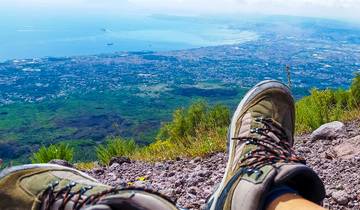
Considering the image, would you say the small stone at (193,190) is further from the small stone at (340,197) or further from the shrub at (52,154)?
the shrub at (52,154)

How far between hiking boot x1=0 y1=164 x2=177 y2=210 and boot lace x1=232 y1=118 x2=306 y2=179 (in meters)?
0.67

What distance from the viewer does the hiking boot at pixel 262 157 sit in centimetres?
199

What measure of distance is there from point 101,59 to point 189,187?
115m

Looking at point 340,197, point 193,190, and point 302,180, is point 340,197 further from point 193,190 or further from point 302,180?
point 193,190

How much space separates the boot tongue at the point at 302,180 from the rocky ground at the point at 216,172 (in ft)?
2.73

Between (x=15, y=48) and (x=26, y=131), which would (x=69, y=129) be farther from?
(x=15, y=48)

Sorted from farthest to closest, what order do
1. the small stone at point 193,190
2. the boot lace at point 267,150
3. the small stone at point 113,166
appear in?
1. the small stone at point 113,166
2. the small stone at point 193,190
3. the boot lace at point 267,150

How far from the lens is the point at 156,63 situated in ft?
364

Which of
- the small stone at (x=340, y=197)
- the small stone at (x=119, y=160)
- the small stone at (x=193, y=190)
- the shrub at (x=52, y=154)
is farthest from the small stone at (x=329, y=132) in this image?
the shrub at (x=52, y=154)

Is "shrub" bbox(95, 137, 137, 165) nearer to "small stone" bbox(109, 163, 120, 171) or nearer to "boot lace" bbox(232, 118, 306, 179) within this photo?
"small stone" bbox(109, 163, 120, 171)

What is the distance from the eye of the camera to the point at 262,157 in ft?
7.91

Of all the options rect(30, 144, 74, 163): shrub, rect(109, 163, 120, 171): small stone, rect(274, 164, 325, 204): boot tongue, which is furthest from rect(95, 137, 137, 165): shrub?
rect(274, 164, 325, 204): boot tongue

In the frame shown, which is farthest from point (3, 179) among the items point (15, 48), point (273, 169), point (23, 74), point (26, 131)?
point (15, 48)

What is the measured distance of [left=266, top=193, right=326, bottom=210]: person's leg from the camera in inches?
71.5
